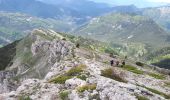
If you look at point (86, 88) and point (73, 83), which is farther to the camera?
point (73, 83)

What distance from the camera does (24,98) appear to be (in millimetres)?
77188

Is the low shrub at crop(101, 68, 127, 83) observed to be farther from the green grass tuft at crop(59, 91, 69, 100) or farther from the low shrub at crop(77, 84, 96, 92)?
the green grass tuft at crop(59, 91, 69, 100)

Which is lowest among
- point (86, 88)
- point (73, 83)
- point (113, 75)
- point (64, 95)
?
point (64, 95)

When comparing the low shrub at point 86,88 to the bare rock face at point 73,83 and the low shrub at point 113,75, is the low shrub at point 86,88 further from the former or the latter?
the low shrub at point 113,75

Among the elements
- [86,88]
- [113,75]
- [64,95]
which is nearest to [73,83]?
[86,88]

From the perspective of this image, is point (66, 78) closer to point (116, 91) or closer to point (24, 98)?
point (24, 98)

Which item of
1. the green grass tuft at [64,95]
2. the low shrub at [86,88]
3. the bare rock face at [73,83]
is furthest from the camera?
the bare rock face at [73,83]

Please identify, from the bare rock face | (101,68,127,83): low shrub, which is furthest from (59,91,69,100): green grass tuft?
(101,68,127,83): low shrub

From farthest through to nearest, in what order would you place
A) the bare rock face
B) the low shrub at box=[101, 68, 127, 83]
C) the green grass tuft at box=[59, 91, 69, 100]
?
the low shrub at box=[101, 68, 127, 83] < the bare rock face < the green grass tuft at box=[59, 91, 69, 100]

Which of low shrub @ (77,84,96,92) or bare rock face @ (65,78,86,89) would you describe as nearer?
low shrub @ (77,84,96,92)

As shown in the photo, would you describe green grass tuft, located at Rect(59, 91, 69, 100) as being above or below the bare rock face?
below

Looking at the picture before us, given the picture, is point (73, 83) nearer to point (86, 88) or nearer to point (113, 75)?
point (86, 88)

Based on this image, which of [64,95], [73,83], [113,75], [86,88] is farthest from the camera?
[113,75]

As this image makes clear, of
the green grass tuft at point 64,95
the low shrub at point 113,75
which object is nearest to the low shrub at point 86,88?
the green grass tuft at point 64,95
